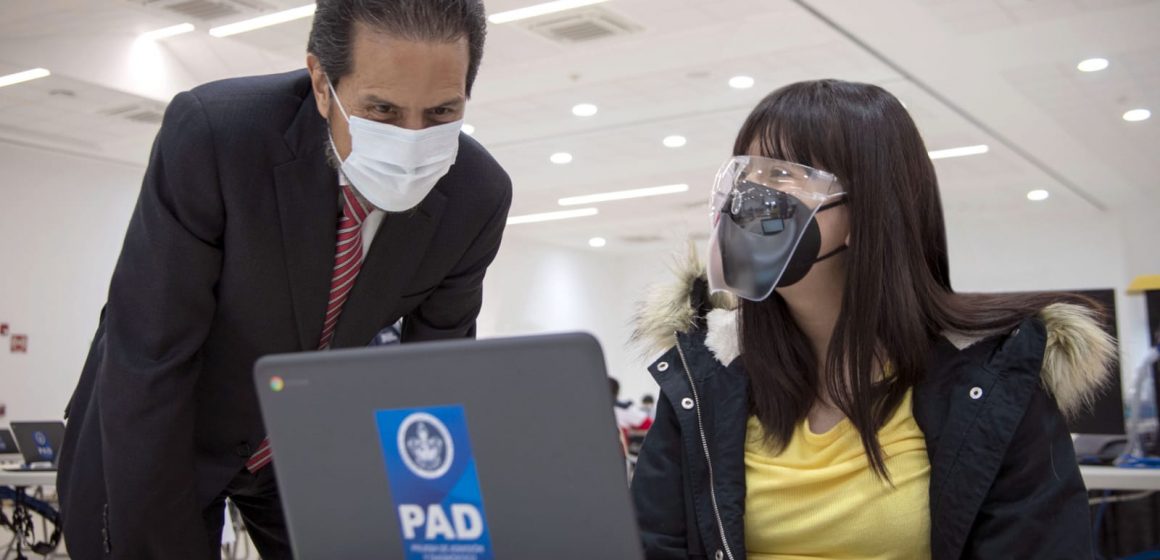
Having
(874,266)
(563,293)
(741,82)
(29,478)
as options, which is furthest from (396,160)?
(563,293)

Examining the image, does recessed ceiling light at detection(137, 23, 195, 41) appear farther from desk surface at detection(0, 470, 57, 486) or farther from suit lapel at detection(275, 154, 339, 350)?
suit lapel at detection(275, 154, 339, 350)

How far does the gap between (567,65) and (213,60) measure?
8.61ft

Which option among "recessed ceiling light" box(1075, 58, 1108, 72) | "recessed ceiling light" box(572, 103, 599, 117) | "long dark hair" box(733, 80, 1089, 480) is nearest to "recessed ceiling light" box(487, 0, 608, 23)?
"recessed ceiling light" box(572, 103, 599, 117)

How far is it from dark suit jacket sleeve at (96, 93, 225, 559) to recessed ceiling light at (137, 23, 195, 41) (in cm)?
628

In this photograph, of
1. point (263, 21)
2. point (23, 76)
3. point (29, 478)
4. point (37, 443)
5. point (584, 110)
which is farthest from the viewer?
point (584, 110)

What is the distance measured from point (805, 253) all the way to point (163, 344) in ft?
2.78

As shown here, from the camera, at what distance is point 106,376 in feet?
4.58

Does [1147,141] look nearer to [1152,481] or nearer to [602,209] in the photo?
[602,209]

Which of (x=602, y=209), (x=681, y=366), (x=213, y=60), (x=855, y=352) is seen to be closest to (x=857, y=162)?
(x=855, y=352)

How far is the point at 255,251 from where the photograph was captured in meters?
1.47

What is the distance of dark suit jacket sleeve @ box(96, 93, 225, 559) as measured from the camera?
1361mm

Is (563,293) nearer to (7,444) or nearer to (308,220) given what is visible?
(7,444)

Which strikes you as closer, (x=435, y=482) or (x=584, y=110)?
(x=435, y=482)

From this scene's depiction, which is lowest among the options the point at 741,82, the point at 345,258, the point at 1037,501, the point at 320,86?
the point at 1037,501
